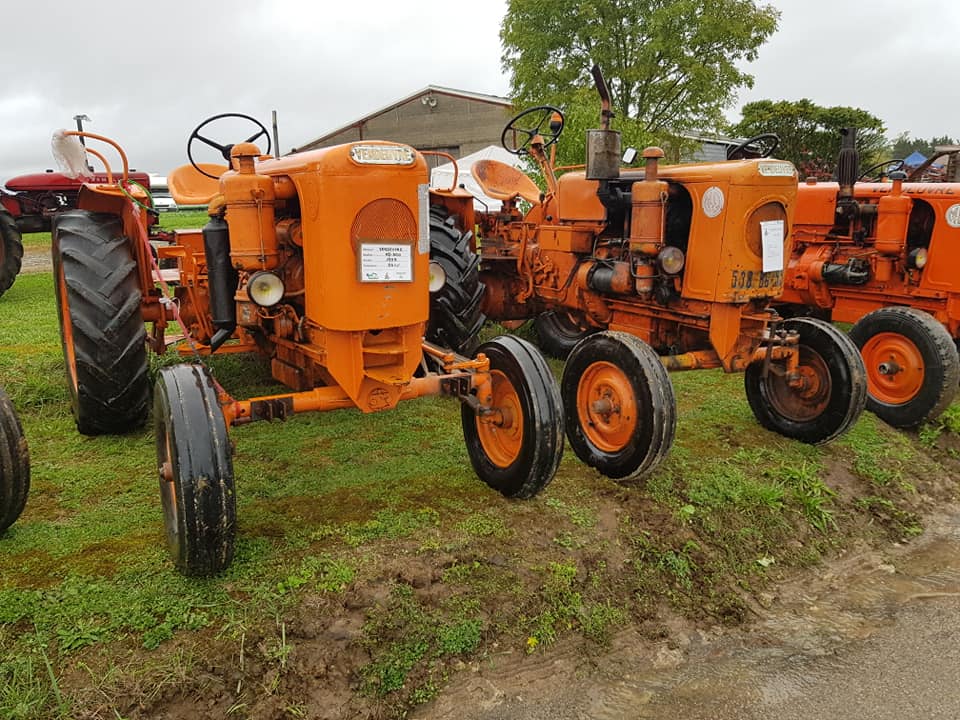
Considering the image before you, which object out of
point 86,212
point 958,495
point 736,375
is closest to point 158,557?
point 86,212

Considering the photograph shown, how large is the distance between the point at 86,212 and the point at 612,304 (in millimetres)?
3516

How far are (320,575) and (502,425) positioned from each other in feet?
3.90

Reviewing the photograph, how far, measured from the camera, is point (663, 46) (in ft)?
59.6

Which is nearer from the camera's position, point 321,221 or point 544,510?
point 321,221

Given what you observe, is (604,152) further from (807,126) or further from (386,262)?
(807,126)

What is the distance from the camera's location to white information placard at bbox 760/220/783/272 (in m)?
4.13

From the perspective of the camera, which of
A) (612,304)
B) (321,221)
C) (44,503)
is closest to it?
(321,221)

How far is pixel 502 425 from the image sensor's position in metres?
3.63

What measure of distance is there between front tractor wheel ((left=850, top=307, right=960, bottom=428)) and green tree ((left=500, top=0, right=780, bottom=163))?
1307 centimetres

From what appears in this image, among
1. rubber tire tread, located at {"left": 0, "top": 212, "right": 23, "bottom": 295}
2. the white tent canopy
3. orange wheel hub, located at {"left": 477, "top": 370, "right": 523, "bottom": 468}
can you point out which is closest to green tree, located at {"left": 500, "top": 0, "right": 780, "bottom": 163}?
the white tent canopy

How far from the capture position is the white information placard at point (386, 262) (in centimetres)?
300

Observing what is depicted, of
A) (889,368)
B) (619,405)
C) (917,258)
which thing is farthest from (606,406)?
(917,258)

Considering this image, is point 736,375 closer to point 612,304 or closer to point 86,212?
point 612,304

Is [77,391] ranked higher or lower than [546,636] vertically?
higher
